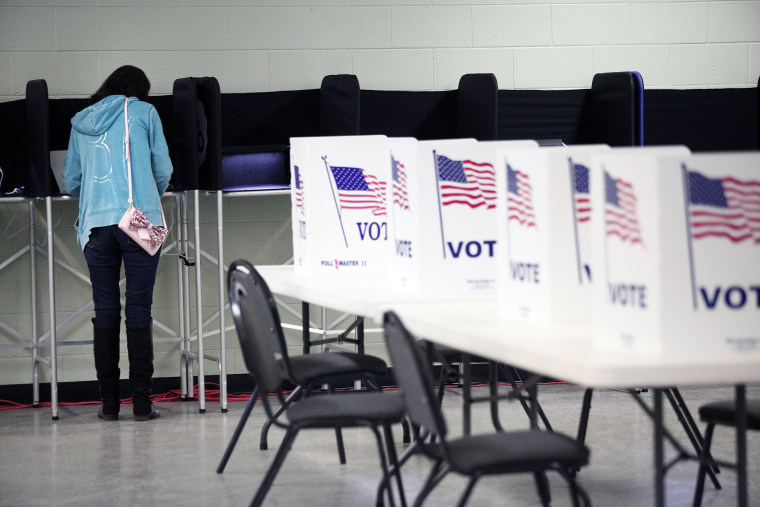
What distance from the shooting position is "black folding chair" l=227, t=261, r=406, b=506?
8.32 ft

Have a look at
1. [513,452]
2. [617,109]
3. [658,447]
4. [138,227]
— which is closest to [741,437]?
[658,447]

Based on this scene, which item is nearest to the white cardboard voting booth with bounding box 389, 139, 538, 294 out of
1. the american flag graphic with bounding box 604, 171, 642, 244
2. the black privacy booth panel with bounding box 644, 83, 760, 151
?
the american flag graphic with bounding box 604, 171, 642, 244

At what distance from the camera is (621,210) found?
5.74ft

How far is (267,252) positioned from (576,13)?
6.39 ft

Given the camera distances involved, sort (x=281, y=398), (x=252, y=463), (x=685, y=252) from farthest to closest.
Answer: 1. (x=252, y=463)
2. (x=281, y=398)
3. (x=685, y=252)

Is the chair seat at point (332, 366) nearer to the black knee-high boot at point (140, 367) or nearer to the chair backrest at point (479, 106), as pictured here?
the black knee-high boot at point (140, 367)

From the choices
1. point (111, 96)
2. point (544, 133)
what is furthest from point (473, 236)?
point (544, 133)

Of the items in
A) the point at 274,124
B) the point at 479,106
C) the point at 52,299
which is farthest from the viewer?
the point at 274,124

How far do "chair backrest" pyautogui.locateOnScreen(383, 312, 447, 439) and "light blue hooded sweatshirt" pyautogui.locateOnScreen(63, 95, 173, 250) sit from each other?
244cm

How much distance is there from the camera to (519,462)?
2020 mm

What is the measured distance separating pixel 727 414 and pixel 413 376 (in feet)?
2.91

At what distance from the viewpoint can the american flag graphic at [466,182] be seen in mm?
2549

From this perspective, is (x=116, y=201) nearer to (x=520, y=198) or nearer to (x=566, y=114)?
(x=566, y=114)

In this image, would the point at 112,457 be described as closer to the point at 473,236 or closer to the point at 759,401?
the point at 473,236
